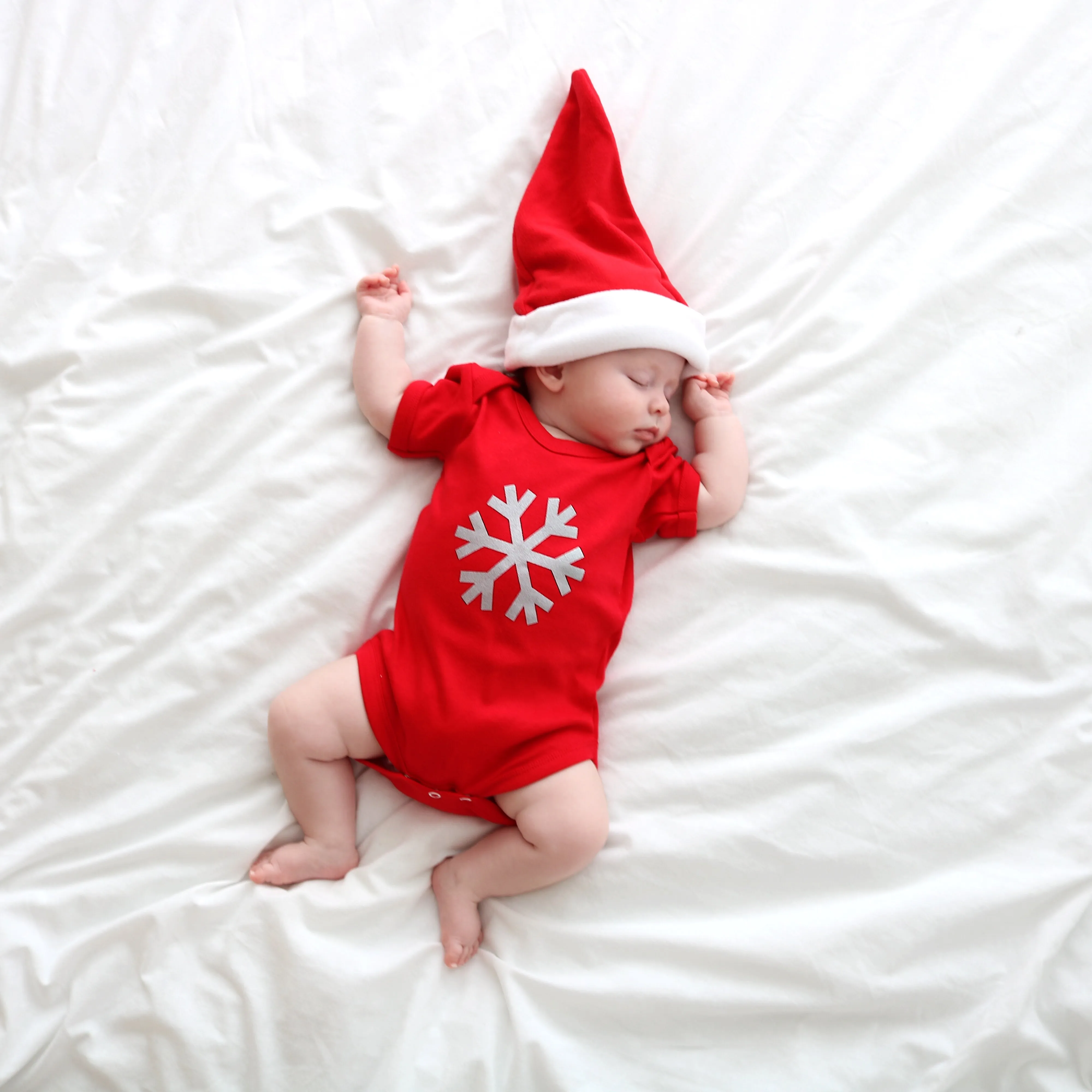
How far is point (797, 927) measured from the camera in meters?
0.97

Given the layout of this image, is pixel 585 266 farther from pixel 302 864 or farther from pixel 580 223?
pixel 302 864

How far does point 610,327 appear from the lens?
102 centimetres

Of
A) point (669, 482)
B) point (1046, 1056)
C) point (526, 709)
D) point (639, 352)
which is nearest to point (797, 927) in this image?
point (1046, 1056)

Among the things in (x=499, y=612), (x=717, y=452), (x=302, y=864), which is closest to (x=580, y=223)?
(x=717, y=452)

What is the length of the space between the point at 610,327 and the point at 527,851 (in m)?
0.61

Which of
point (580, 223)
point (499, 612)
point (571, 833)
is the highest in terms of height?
point (580, 223)

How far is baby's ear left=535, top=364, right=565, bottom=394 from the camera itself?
1.07 meters

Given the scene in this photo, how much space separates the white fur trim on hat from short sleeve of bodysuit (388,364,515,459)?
77 millimetres

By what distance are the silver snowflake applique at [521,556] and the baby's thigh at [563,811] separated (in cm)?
18

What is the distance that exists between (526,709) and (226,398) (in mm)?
537

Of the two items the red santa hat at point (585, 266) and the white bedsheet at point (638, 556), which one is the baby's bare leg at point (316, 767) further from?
the red santa hat at point (585, 266)

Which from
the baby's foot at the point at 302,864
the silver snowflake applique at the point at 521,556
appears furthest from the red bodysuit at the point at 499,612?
the baby's foot at the point at 302,864

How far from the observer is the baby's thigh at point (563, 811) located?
3.19ft

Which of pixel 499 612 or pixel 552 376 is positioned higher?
pixel 552 376
